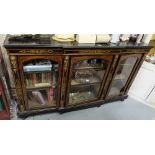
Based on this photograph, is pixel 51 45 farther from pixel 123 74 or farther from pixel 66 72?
pixel 123 74

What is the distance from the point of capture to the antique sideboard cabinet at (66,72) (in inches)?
49.7

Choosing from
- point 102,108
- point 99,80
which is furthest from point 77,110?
point 99,80

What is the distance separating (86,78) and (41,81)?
0.61 m

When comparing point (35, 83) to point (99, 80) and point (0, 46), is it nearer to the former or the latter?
point (0, 46)

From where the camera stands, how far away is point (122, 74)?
6.63 ft

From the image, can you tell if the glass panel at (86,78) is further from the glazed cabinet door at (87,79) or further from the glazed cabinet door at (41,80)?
the glazed cabinet door at (41,80)

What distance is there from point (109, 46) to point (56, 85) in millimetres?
755

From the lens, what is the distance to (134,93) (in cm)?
231

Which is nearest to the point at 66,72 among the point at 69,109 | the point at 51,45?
the point at 51,45

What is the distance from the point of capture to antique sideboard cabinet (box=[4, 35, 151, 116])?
1.26m

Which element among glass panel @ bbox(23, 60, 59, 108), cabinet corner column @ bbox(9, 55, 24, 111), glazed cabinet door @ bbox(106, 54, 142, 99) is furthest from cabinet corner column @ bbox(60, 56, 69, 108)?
glazed cabinet door @ bbox(106, 54, 142, 99)

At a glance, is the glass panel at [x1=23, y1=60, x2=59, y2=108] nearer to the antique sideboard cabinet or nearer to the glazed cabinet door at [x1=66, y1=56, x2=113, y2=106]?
the antique sideboard cabinet

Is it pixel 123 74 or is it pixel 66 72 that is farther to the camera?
pixel 123 74
